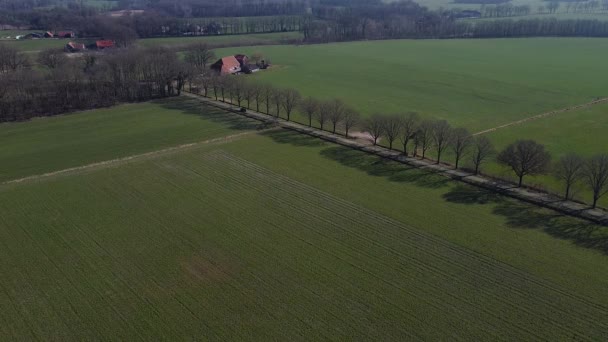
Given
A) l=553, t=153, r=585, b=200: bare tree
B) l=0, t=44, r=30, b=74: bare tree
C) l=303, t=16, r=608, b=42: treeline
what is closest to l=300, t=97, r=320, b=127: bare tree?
l=553, t=153, r=585, b=200: bare tree

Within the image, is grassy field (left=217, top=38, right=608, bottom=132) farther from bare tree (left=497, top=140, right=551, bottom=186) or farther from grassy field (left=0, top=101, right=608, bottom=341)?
grassy field (left=0, top=101, right=608, bottom=341)

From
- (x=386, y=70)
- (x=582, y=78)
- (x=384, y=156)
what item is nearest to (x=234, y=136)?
(x=384, y=156)

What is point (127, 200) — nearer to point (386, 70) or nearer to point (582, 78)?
point (386, 70)

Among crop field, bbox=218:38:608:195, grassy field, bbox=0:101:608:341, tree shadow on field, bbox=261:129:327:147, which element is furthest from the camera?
crop field, bbox=218:38:608:195

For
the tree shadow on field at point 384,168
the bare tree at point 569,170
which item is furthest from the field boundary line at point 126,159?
the bare tree at point 569,170

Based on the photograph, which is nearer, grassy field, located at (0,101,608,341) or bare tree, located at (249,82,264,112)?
grassy field, located at (0,101,608,341)

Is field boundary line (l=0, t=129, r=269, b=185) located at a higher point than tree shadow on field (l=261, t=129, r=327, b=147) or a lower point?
lower

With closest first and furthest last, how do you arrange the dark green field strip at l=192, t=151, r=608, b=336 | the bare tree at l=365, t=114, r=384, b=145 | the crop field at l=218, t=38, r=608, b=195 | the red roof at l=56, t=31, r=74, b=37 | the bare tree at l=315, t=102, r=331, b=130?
the dark green field strip at l=192, t=151, r=608, b=336 < the bare tree at l=365, t=114, r=384, b=145 < the bare tree at l=315, t=102, r=331, b=130 < the crop field at l=218, t=38, r=608, b=195 < the red roof at l=56, t=31, r=74, b=37
